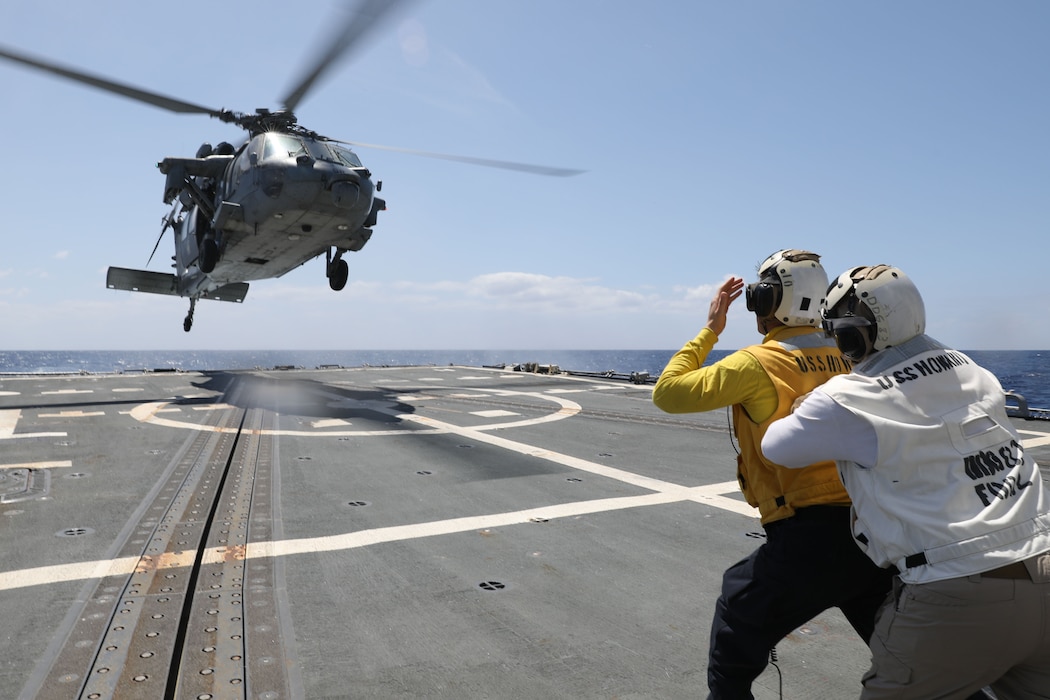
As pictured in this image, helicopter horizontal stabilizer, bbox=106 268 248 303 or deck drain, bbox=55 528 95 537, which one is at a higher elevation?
helicopter horizontal stabilizer, bbox=106 268 248 303

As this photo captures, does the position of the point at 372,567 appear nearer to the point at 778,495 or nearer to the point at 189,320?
the point at 778,495

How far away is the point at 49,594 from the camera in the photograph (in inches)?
180

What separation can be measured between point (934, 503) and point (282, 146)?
1699 cm

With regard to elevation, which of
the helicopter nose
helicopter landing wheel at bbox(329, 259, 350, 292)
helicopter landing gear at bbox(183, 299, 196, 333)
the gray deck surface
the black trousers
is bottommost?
the gray deck surface

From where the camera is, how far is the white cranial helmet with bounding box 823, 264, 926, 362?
236 cm

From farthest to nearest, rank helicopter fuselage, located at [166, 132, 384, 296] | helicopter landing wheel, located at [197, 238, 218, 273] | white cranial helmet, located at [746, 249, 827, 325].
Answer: helicopter landing wheel, located at [197, 238, 218, 273] → helicopter fuselage, located at [166, 132, 384, 296] → white cranial helmet, located at [746, 249, 827, 325]

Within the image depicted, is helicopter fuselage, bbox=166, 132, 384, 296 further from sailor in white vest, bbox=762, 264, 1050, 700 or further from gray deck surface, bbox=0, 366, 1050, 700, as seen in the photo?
sailor in white vest, bbox=762, 264, 1050, 700

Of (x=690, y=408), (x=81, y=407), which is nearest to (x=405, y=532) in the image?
(x=690, y=408)

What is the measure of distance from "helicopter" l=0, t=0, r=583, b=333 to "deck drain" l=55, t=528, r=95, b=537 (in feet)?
30.8

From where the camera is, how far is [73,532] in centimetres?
598

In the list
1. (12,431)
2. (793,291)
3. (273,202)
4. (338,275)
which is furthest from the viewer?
(338,275)

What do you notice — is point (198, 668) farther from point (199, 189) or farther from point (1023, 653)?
point (199, 189)

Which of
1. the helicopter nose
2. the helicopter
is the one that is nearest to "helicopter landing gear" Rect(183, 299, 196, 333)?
the helicopter

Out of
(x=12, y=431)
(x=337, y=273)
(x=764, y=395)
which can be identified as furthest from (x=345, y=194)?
(x=764, y=395)
